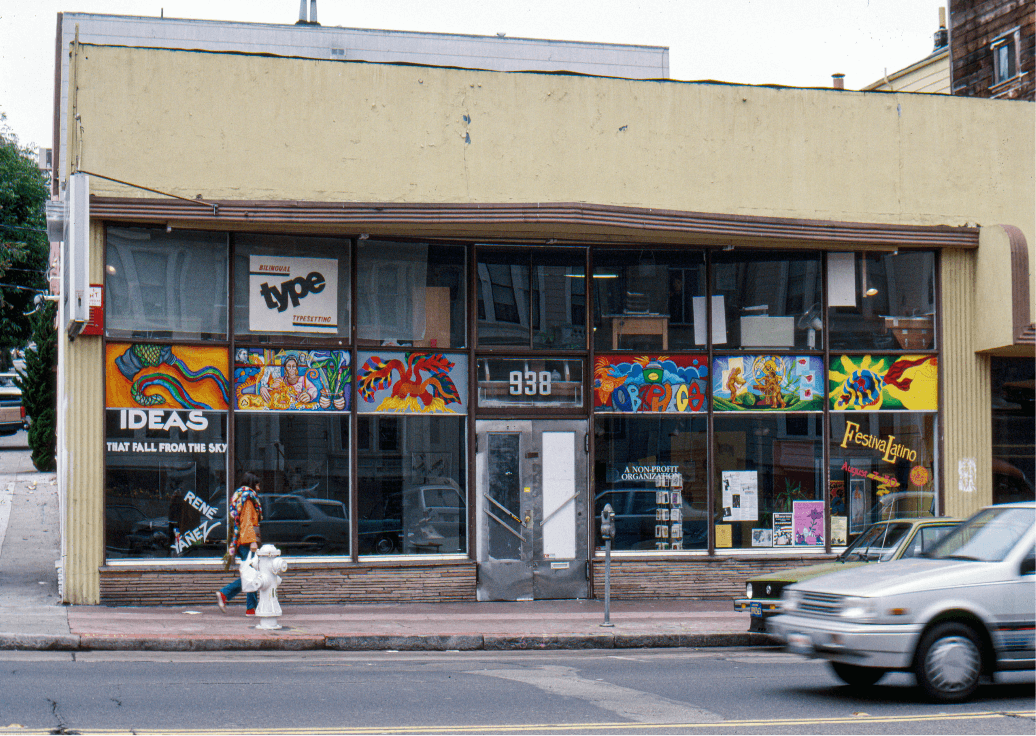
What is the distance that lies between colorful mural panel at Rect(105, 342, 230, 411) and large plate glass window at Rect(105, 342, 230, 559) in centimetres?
1

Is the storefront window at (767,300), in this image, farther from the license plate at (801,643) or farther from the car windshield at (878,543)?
the license plate at (801,643)

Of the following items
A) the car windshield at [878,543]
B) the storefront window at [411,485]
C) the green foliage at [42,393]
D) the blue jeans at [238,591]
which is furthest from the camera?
the green foliage at [42,393]

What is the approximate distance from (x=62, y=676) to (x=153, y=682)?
834 mm

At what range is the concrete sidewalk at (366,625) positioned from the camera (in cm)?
1173

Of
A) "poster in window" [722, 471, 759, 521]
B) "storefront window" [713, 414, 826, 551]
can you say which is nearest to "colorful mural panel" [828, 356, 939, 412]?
"storefront window" [713, 414, 826, 551]

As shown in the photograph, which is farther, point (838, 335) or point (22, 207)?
point (22, 207)

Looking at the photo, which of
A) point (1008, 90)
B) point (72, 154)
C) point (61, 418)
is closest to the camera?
point (72, 154)

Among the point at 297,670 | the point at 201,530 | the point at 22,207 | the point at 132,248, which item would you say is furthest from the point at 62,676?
the point at 22,207

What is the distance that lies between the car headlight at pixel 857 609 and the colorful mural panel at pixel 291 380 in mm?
8221

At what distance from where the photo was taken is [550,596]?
15602 mm

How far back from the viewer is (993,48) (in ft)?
94.6

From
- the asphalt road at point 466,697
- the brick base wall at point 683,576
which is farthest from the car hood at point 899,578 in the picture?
the brick base wall at point 683,576

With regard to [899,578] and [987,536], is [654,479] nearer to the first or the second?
[987,536]

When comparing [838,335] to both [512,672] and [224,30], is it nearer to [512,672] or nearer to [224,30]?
[512,672]
